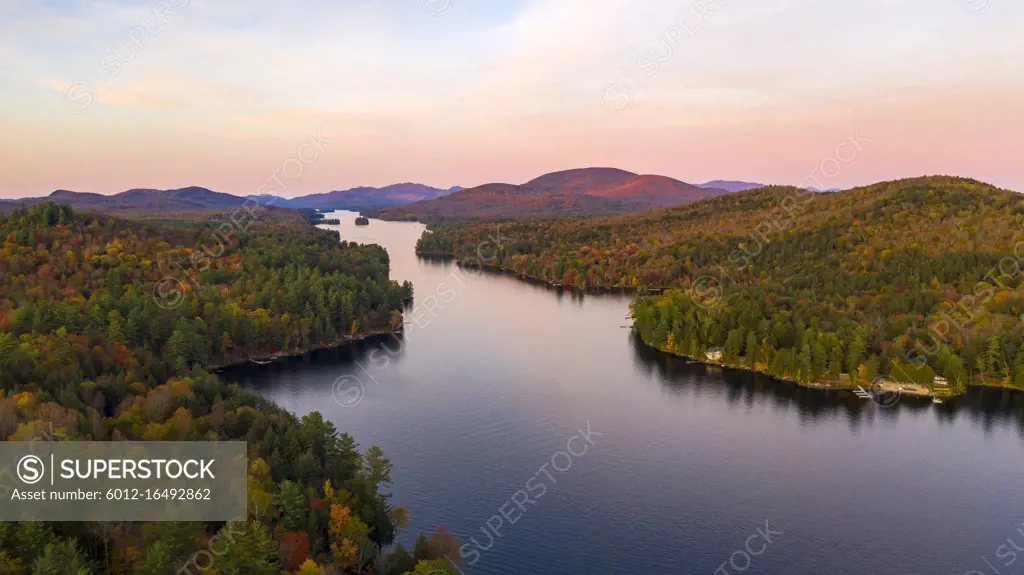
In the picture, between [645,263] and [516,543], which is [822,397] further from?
[645,263]

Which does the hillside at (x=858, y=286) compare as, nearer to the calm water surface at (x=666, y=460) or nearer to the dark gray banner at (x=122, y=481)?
the calm water surface at (x=666, y=460)

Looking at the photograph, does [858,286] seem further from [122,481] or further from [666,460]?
[122,481]

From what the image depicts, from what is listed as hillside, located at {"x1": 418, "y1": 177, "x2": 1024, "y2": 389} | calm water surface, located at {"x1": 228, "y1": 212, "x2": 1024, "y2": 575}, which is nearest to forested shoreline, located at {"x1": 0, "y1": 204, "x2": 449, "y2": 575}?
calm water surface, located at {"x1": 228, "y1": 212, "x2": 1024, "y2": 575}

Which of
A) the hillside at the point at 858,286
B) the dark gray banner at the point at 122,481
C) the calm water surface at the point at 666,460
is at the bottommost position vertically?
the calm water surface at the point at 666,460

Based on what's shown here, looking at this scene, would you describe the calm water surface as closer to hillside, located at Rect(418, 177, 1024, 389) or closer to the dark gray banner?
hillside, located at Rect(418, 177, 1024, 389)

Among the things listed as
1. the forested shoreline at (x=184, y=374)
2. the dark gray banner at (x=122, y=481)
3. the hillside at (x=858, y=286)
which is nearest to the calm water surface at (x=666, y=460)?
the hillside at (x=858, y=286)

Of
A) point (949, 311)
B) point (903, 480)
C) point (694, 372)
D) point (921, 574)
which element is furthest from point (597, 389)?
point (949, 311)
